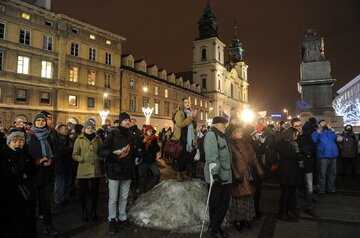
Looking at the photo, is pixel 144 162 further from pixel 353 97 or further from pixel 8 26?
pixel 353 97

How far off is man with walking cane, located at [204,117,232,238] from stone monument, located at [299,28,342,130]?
1108 centimetres

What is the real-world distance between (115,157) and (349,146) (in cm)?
1037

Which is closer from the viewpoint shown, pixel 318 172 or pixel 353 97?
pixel 318 172

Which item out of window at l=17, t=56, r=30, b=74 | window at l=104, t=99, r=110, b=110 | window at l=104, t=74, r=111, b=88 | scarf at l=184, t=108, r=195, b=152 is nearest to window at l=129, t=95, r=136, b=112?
window at l=104, t=99, r=110, b=110

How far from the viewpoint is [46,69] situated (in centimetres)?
3509

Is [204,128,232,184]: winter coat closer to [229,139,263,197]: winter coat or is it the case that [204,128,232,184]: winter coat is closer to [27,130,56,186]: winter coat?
[229,139,263,197]: winter coat

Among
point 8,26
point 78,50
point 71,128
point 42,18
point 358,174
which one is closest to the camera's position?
point 71,128

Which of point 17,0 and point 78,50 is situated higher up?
point 17,0

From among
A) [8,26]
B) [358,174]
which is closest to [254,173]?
[358,174]

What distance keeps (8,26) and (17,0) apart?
3.47 meters

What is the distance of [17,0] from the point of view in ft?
105

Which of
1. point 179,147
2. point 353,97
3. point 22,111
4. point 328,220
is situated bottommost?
point 328,220

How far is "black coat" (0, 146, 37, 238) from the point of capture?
10.9ft

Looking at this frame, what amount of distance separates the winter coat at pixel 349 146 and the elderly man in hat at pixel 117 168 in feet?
32.0
